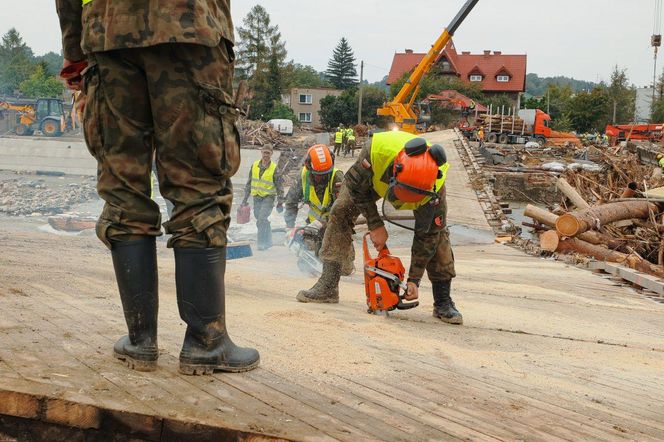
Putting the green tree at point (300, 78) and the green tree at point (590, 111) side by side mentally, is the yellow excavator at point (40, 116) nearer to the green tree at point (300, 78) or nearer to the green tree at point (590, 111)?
the green tree at point (300, 78)

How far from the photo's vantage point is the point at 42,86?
6116 centimetres

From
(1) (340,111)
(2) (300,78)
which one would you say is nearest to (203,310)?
(1) (340,111)

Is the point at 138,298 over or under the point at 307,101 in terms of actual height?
under

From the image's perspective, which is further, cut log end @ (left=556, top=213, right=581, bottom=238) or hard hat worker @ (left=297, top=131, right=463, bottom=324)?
cut log end @ (left=556, top=213, right=581, bottom=238)

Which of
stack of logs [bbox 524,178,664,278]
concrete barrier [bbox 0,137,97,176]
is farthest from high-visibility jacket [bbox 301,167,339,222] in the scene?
concrete barrier [bbox 0,137,97,176]

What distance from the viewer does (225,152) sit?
8.58ft

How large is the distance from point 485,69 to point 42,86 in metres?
56.8

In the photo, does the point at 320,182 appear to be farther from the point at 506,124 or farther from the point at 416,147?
the point at 506,124

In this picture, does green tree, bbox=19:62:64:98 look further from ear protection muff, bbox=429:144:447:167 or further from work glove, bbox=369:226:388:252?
ear protection muff, bbox=429:144:447:167

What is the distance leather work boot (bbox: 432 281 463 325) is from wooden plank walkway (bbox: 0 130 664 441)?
103mm

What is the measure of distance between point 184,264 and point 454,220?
14.3 meters

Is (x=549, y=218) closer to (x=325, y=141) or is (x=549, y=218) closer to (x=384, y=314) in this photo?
(x=384, y=314)

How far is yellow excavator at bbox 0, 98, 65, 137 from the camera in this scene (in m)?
37.4

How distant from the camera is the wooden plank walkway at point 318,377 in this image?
2264 millimetres
